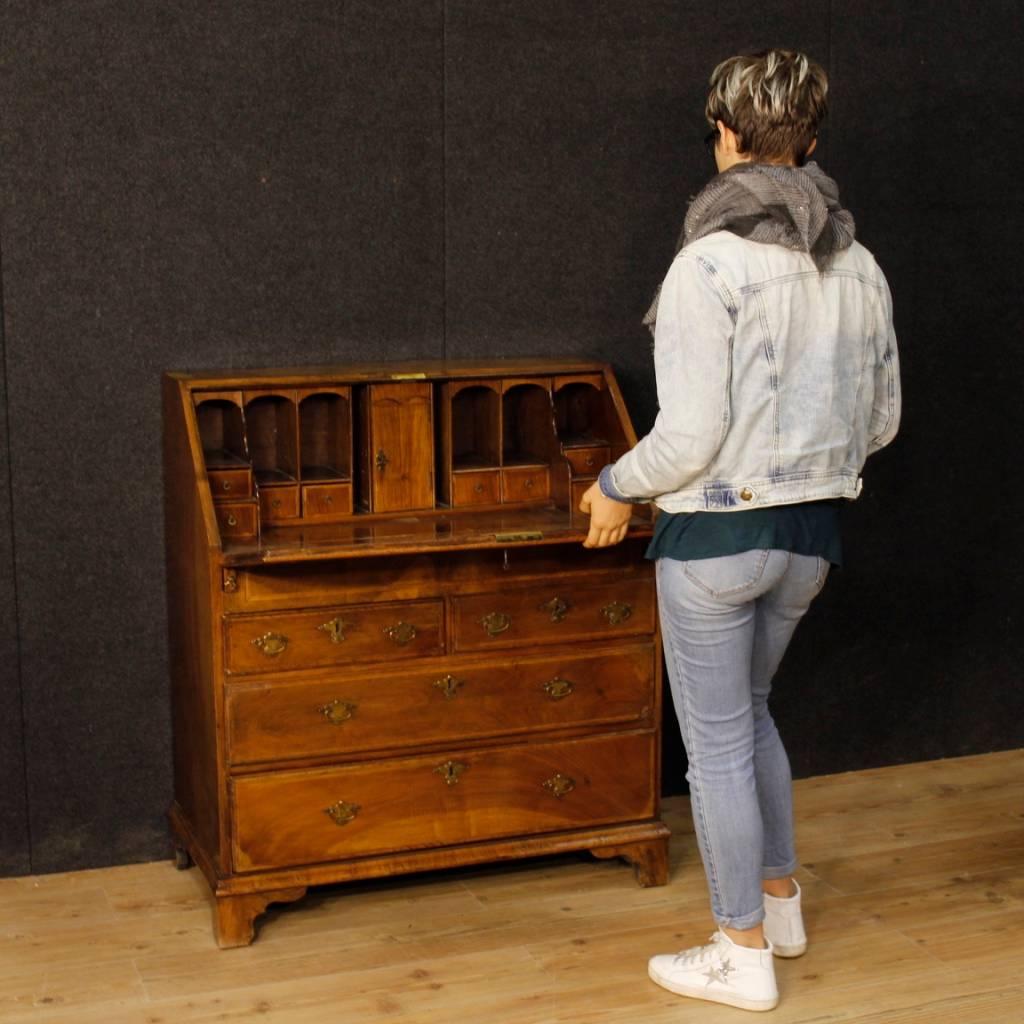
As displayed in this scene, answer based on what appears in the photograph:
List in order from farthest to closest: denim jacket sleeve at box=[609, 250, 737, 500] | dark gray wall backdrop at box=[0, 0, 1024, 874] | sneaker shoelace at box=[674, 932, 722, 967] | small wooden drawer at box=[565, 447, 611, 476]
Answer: small wooden drawer at box=[565, 447, 611, 476], dark gray wall backdrop at box=[0, 0, 1024, 874], sneaker shoelace at box=[674, 932, 722, 967], denim jacket sleeve at box=[609, 250, 737, 500]

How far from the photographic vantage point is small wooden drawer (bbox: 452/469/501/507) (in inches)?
135

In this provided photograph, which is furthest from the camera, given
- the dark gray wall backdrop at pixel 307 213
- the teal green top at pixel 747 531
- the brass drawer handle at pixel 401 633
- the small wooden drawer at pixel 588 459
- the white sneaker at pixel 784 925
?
the small wooden drawer at pixel 588 459

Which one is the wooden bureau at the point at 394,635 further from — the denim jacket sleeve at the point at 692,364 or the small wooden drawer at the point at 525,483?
the denim jacket sleeve at the point at 692,364

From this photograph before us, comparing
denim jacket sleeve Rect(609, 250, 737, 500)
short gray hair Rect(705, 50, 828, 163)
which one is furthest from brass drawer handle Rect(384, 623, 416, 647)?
short gray hair Rect(705, 50, 828, 163)

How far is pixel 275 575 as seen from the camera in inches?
123

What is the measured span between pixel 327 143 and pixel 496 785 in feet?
4.79

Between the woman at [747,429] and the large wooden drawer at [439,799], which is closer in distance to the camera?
the woman at [747,429]

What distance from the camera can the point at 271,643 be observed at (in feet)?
10.3

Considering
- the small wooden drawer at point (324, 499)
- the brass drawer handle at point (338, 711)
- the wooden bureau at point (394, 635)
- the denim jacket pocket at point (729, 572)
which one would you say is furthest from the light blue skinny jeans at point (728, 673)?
the small wooden drawer at point (324, 499)

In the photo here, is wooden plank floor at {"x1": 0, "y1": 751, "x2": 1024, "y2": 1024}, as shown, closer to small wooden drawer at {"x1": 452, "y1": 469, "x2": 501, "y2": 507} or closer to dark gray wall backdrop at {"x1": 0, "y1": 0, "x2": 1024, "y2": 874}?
dark gray wall backdrop at {"x1": 0, "y1": 0, "x2": 1024, "y2": 874}

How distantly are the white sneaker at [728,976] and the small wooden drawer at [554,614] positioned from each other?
72cm

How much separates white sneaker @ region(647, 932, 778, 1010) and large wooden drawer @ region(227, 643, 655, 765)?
625 millimetres

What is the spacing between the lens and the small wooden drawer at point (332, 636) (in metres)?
3.12

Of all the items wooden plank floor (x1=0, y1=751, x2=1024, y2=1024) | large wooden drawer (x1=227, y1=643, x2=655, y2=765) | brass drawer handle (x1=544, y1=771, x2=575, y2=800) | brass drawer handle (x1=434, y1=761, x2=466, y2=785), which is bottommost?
wooden plank floor (x1=0, y1=751, x2=1024, y2=1024)
